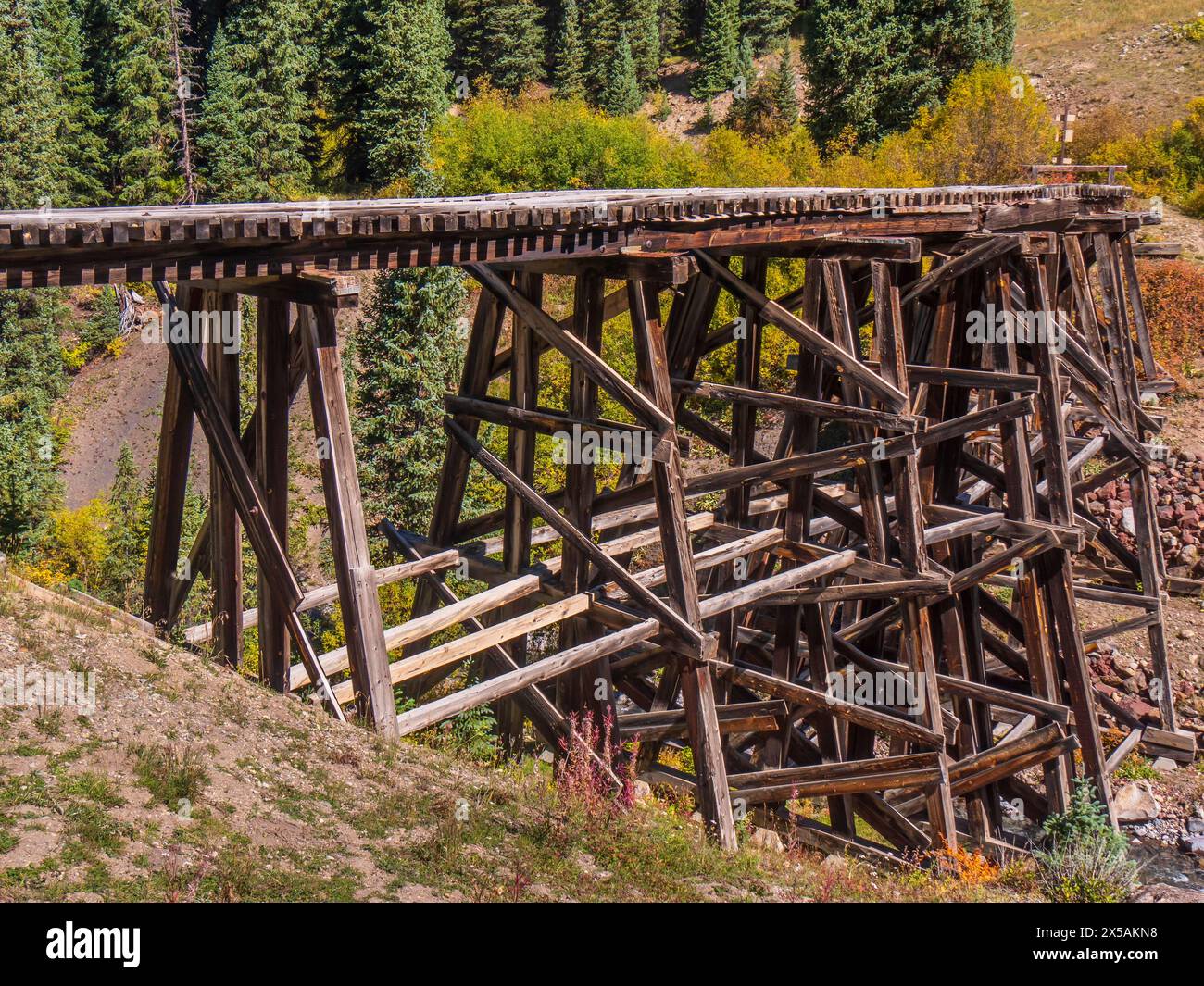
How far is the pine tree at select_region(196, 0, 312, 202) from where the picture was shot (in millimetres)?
32344

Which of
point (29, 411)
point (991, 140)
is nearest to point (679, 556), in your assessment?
point (991, 140)

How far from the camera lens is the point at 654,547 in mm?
19766

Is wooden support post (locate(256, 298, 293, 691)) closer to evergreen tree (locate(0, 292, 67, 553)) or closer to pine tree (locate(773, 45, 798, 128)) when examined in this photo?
evergreen tree (locate(0, 292, 67, 553))

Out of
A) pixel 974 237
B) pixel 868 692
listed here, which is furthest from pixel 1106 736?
pixel 974 237

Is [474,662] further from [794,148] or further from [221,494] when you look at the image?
[794,148]

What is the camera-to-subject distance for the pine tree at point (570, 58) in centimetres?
4016

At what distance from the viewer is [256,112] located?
32.9 metres

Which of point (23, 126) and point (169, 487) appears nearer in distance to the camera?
point (169, 487)

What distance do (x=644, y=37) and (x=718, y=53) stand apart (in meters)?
3.47

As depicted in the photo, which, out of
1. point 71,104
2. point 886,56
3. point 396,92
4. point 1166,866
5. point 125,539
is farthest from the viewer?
point 71,104

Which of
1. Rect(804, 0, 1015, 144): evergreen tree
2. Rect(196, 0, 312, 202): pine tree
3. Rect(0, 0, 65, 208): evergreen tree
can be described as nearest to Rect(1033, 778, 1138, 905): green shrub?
Rect(804, 0, 1015, 144): evergreen tree

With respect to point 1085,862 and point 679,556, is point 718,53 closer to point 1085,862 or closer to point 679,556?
point 679,556

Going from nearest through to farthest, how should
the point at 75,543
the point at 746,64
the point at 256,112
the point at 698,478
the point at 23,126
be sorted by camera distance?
the point at 698,478
the point at 75,543
the point at 23,126
the point at 256,112
the point at 746,64

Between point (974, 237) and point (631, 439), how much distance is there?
4.21 m
